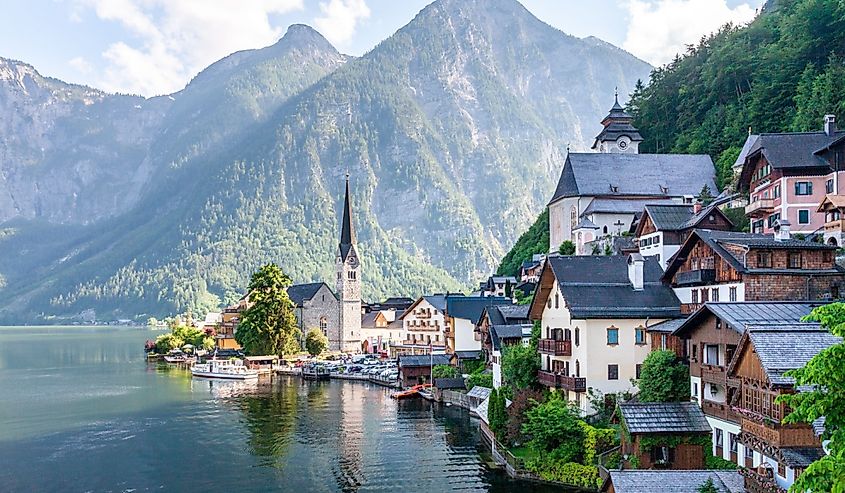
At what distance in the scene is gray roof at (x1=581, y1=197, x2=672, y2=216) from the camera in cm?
8612

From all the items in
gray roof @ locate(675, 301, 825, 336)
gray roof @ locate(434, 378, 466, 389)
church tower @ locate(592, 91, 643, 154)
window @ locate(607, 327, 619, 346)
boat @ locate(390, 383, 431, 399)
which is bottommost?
boat @ locate(390, 383, 431, 399)

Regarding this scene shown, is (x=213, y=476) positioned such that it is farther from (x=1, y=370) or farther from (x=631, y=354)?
(x=1, y=370)

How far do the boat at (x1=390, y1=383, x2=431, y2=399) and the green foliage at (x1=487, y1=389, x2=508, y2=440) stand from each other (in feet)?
86.9

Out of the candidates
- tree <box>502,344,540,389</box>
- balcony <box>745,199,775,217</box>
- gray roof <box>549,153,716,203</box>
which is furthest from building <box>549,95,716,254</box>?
tree <box>502,344,540,389</box>

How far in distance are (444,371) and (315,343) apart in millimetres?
43191

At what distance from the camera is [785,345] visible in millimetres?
28766

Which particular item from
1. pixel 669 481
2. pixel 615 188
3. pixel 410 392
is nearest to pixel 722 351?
pixel 669 481

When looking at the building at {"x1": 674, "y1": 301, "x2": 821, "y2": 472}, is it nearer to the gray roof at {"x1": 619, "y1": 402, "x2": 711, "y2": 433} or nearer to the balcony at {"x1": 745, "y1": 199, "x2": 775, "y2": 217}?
the gray roof at {"x1": 619, "y1": 402, "x2": 711, "y2": 433}

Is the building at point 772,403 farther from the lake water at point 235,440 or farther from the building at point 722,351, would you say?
the lake water at point 235,440

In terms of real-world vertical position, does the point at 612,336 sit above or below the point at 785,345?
below

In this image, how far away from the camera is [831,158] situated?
2192 inches

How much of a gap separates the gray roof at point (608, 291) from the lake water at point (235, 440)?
397 inches

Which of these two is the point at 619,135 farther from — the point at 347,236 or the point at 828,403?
the point at 828,403

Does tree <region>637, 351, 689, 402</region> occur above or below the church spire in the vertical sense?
below
